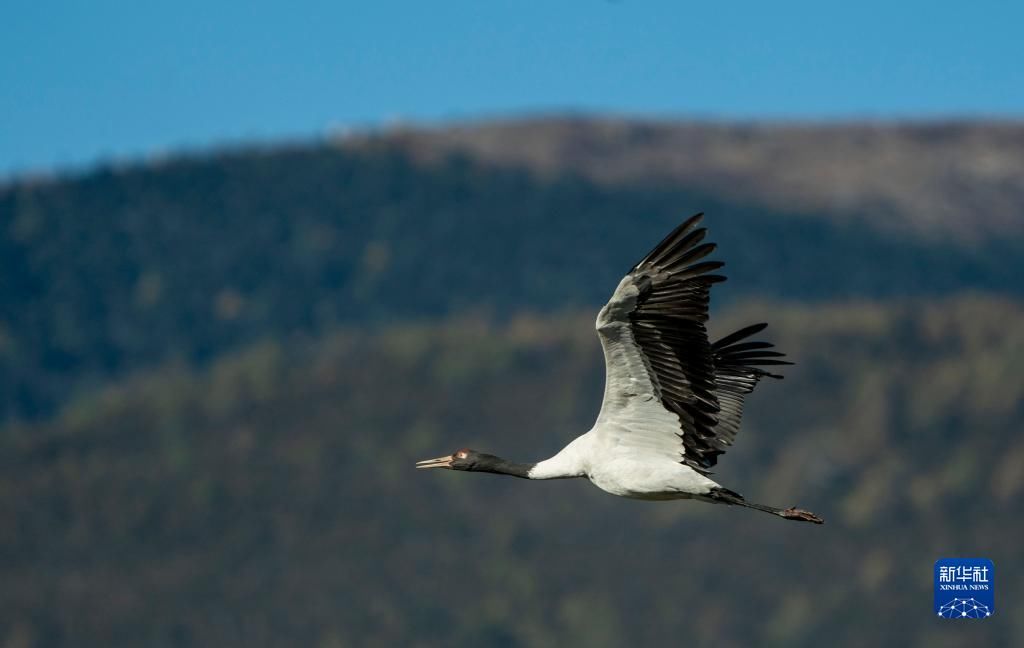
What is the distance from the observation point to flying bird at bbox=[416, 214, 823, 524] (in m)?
21.1

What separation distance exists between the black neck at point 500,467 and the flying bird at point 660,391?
86mm

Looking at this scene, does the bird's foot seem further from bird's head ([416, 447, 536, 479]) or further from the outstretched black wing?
bird's head ([416, 447, 536, 479])

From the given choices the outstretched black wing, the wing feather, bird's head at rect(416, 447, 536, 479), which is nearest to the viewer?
the wing feather

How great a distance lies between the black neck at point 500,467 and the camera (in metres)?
23.7

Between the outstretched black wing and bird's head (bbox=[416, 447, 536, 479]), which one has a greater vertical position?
the outstretched black wing

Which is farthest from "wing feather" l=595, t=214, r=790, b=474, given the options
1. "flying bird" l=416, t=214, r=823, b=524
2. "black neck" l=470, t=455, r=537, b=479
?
"black neck" l=470, t=455, r=537, b=479

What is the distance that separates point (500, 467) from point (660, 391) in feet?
10.4

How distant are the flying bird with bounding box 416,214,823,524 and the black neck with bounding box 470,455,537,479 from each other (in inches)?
3.4

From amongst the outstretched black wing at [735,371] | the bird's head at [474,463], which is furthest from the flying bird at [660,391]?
the outstretched black wing at [735,371]

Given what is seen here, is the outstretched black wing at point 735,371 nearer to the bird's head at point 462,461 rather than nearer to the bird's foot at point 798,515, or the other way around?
the bird's foot at point 798,515

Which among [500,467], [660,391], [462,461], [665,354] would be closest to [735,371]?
[500,467]

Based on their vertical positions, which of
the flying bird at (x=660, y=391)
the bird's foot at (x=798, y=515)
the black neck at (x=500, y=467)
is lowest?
the bird's foot at (x=798, y=515)

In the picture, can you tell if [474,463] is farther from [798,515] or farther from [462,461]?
[798,515]

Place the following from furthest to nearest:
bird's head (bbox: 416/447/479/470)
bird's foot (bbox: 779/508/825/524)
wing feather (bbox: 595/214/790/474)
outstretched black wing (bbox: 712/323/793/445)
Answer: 1. outstretched black wing (bbox: 712/323/793/445)
2. bird's head (bbox: 416/447/479/470)
3. bird's foot (bbox: 779/508/825/524)
4. wing feather (bbox: 595/214/790/474)
